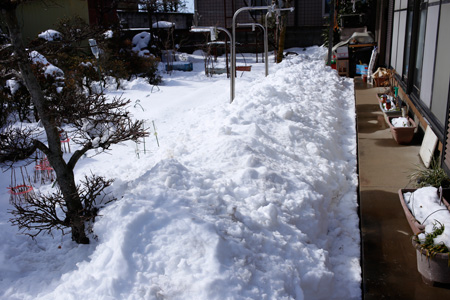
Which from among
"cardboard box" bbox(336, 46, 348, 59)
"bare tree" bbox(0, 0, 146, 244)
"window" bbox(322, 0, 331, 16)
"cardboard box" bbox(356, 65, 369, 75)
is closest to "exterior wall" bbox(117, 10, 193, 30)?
"window" bbox(322, 0, 331, 16)

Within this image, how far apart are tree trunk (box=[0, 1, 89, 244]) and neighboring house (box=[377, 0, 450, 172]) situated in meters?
3.87

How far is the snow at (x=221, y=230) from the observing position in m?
2.91

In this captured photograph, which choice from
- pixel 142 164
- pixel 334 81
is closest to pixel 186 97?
pixel 334 81

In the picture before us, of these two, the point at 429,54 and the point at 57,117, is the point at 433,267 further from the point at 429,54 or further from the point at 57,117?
the point at 429,54

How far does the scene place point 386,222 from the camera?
4363mm

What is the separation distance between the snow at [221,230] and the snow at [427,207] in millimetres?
608

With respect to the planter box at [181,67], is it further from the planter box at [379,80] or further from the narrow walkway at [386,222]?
the narrow walkway at [386,222]

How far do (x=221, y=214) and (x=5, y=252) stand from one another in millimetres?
2060

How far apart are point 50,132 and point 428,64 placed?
5137 millimetres

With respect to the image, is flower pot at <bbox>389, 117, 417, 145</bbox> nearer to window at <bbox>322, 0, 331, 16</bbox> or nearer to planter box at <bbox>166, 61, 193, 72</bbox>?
planter box at <bbox>166, 61, 193, 72</bbox>

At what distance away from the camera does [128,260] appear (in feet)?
9.78

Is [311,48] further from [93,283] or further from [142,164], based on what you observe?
[93,283]

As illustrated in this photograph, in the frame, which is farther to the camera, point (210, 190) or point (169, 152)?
point (169, 152)

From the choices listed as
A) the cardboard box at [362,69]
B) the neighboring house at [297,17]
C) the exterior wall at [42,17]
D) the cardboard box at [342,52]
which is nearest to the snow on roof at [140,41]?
the exterior wall at [42,17]
